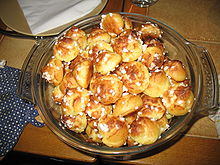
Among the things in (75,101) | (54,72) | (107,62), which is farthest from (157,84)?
(54,72)

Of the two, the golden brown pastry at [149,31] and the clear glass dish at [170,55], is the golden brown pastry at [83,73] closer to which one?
the clear glass dish at [170,55]

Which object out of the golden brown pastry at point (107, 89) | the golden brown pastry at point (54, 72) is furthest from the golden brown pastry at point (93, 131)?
the golden brown pastry at point (54, 72)

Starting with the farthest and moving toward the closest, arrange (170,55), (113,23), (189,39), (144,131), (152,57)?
1. (189,39)
2. (170,55)
3. (113,23)
4. (152,57)
5. (144,131)

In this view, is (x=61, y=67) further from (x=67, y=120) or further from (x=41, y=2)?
(x=41, y=2)

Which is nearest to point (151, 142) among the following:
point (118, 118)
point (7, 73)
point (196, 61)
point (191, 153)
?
point (118, 118)

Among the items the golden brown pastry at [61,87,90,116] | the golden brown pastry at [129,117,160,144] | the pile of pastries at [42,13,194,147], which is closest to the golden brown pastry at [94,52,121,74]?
the pile of pastries at [42,13,194,147]

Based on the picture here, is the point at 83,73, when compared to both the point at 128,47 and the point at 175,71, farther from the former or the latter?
the point at 175,71
